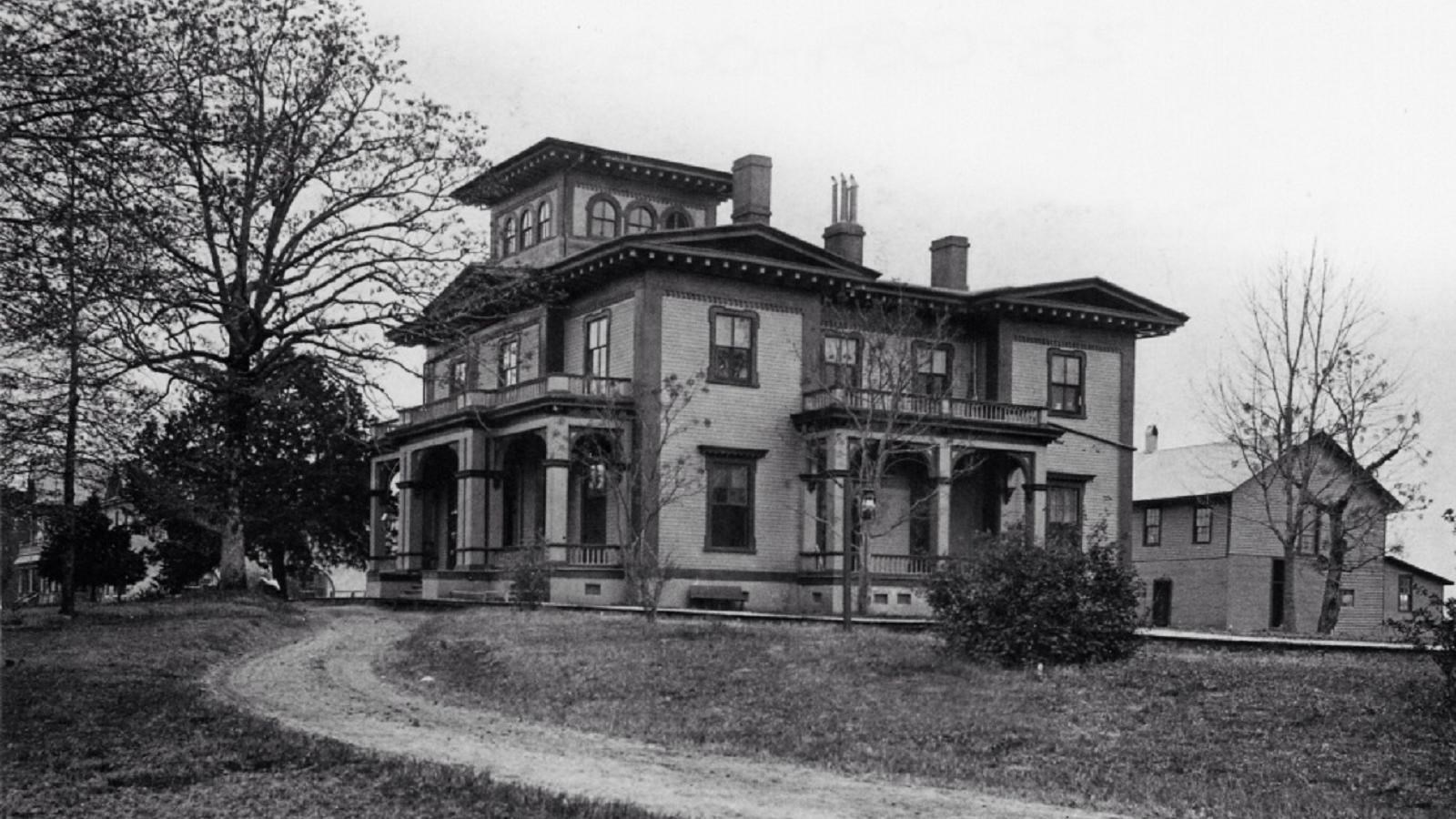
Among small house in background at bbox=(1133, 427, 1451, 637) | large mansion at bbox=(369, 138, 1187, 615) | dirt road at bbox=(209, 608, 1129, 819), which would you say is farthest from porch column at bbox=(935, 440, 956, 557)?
dirt road at bbox=(209, 608, 1129, 819)

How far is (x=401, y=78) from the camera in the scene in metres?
34.2

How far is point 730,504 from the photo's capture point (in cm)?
4303

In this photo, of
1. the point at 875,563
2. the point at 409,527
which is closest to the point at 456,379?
the point at 875,563

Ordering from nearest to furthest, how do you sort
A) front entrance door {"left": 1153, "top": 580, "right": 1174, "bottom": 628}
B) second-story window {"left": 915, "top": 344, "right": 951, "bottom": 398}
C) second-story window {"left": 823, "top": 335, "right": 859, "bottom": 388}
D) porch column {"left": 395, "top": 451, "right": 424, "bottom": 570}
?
1. second-story window {"left": 823, "top": 335, "right": 859, "bottom": 388}
2. second-story window {"left": 915, "top": 344, "right": 951, "bottom": 398}
3. porch column {"left": 395, "top": 451, "right": 424, "bottom": 570}
4. front entrance door {"left": 1153, "top": 580, "right": 1174, "bottom": 628}

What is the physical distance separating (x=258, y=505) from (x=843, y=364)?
2482 centimetres

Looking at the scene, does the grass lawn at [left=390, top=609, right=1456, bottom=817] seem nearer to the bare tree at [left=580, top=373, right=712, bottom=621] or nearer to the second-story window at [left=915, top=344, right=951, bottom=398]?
the bare tree at [left=580, top=373, right=712, bottom=621]

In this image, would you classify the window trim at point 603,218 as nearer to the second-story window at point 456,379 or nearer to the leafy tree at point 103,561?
the second-story window at point 456,379

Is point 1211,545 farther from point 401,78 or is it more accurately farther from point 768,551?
point 401,78

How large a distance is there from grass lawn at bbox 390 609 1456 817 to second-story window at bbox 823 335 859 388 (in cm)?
1991


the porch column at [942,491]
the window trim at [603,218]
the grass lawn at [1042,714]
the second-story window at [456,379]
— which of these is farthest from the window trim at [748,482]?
the grass lawn at [1042,714]

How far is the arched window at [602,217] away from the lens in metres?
47.6

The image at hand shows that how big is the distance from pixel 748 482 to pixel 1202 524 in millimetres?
22247

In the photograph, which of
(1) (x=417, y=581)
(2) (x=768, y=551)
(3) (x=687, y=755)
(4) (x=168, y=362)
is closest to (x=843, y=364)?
(2) (x=768, y=551)

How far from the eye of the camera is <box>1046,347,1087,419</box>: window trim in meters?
49.4
